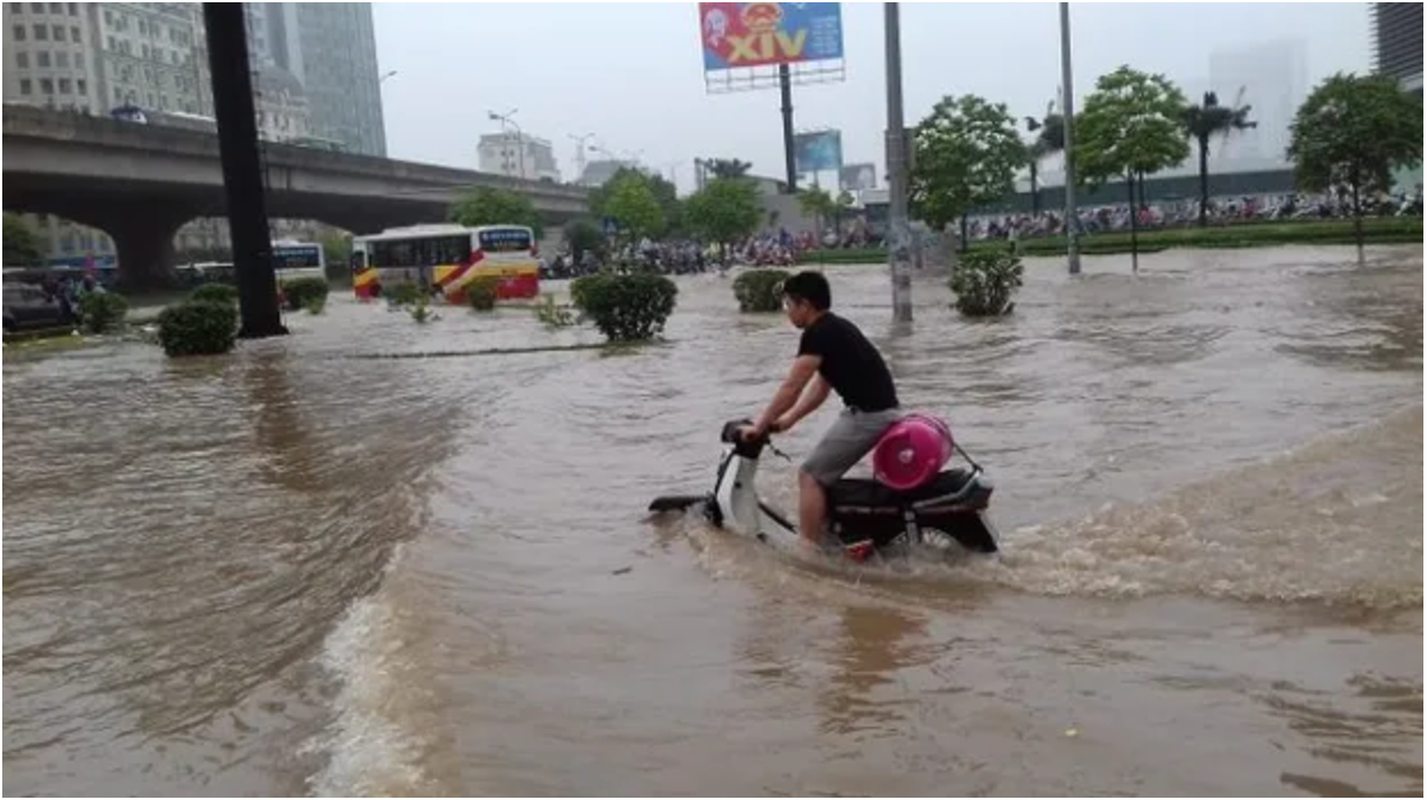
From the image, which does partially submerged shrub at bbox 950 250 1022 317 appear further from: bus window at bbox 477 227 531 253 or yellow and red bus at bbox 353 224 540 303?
bus window at bbox 477 227 531 253

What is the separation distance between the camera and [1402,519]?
6531mm

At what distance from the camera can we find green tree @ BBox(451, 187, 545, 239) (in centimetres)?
6769

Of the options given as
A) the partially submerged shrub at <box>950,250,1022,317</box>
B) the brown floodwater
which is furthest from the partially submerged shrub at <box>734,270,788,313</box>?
the brown floodwater

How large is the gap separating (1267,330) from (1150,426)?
733cm

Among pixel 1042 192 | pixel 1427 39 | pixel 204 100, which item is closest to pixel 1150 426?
pixel 1427 39

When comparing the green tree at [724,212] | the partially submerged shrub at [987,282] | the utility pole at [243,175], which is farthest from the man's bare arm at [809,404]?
the green tree at [724,212]

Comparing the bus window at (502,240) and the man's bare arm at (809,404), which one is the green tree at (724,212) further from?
the man's bare arm at (809,404)

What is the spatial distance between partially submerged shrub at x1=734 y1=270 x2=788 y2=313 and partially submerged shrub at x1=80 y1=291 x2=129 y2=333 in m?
15.3

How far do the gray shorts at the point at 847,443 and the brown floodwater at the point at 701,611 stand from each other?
0.44 m

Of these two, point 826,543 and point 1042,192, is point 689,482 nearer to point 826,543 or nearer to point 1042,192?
point 826,543

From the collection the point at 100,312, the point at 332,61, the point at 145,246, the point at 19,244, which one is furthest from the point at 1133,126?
the point at 332,61

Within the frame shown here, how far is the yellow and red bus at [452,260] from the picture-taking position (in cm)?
4194

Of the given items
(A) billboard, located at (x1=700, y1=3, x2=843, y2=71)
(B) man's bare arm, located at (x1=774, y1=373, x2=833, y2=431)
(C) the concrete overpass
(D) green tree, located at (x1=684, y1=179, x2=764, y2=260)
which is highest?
(A) billboard, located at (x1=700, y1=3, x2=843, y2=71)

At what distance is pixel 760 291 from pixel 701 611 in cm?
2013
